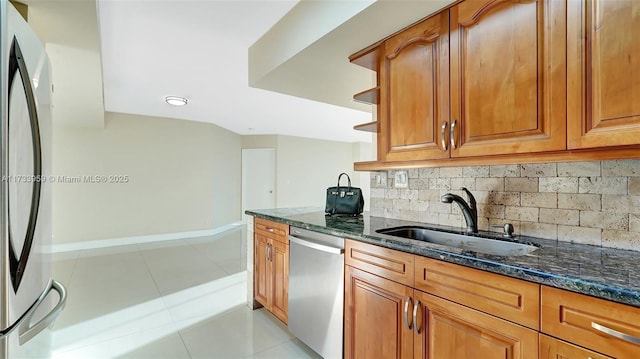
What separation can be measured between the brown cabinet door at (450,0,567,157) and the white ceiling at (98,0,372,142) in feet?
4.11

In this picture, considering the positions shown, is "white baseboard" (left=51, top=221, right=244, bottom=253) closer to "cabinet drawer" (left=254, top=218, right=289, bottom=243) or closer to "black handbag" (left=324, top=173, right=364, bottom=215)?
"cabinet drawer" (left=254, top=218, right=289, bottom=243)

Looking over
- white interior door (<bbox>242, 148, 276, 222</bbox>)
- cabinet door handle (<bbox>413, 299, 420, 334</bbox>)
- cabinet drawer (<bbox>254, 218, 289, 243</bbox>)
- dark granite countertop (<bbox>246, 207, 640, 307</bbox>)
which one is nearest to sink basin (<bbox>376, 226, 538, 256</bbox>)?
dark granite countertop (<bbox>246, 207, 640, 307</bbox>)

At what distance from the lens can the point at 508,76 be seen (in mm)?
1309

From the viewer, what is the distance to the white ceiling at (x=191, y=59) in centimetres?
211

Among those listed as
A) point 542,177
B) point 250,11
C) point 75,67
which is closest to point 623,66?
point 542,177

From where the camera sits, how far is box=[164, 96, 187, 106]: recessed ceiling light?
4146 mm

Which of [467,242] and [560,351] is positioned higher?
[467,242]

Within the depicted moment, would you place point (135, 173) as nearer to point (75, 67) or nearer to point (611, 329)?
point (75, 67)

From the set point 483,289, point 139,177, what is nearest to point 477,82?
point 483,289

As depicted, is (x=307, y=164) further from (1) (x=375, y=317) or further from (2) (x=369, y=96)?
(1) (x=375, y=317)

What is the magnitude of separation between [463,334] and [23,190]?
1.64 metres

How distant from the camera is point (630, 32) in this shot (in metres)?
1.00

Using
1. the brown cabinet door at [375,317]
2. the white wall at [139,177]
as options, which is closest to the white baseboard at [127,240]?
the white wall at [139,177]

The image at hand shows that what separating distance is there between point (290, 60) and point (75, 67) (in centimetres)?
207
